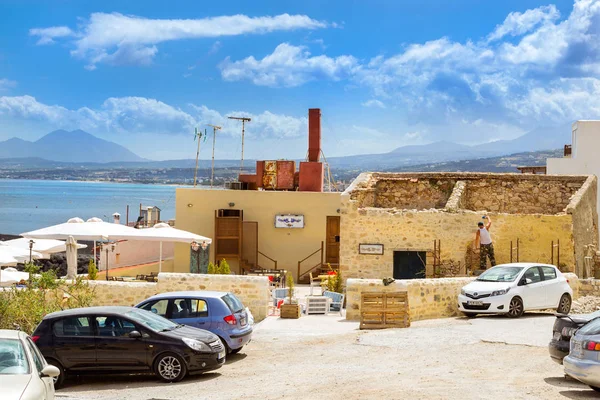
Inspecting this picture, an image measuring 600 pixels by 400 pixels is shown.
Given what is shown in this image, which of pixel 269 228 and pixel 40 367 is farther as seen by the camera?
pixel 269 228

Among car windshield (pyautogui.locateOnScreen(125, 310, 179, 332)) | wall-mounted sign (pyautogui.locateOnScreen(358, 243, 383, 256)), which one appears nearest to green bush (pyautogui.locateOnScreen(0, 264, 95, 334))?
car windshield (pyautogui.locateOnScreen(125, 310, 179, 332))

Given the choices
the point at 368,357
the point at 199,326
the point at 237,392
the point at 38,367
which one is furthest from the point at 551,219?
the point at 38,367

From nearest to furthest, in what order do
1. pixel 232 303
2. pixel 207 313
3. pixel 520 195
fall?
pixel 207 313, pixel 232 303, pixel 520 195

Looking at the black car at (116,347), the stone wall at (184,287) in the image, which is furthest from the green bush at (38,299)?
the black car at (116,347)

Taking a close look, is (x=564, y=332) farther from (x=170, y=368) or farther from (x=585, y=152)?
(x=585, y=152)

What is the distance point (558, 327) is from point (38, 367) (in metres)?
8.23

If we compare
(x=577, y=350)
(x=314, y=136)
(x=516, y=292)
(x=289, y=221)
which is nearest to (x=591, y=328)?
(x=577, y=350)

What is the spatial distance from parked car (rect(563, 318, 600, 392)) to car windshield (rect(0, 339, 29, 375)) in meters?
7.62

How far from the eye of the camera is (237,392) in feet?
44.7

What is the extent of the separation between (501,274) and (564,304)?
1.90 m

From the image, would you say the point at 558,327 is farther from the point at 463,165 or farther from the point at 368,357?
the point at 463,165

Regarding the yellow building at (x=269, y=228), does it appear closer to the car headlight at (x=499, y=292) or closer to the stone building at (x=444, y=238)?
the stone building at (x=444, y=238)

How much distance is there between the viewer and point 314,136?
39.9 m

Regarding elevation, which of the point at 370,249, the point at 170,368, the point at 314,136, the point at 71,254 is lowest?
the point at 170,368
